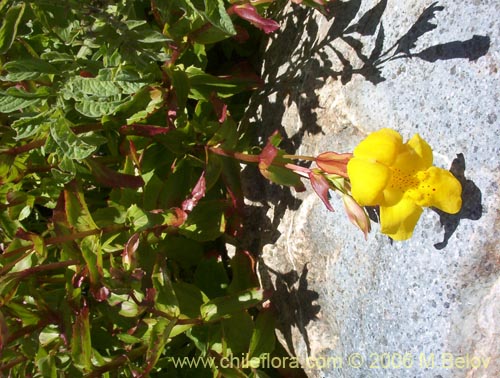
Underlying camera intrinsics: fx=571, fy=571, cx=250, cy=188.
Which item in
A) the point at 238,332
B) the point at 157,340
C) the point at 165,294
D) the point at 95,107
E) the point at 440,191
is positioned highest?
the point at 440,191

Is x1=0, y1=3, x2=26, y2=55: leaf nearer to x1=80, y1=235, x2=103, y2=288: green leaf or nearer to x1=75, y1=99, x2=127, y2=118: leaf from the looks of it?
x1=75, y1=99, x2=127, y2=118: leaf

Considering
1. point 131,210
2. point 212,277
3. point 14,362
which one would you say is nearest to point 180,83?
point 131,210

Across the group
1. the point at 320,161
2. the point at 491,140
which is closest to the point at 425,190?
the point at 491,140

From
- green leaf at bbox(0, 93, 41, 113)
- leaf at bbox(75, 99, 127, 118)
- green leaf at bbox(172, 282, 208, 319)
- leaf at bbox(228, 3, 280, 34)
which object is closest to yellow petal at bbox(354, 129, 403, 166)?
leaf at bbox(228, 3, 280, 34)

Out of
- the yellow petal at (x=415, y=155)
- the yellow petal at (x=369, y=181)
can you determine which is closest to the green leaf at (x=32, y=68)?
the yellow petal at (x=369, y=181)

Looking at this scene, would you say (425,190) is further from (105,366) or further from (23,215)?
(23,215)

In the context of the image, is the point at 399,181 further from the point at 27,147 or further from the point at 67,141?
the point at 27,147
